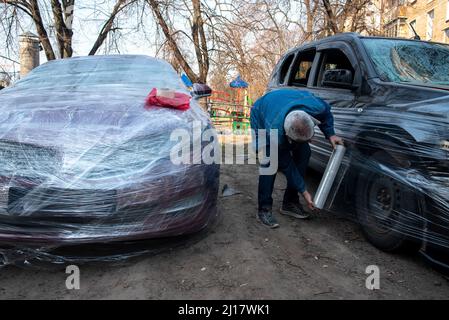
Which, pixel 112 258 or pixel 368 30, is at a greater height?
pixel 368 30

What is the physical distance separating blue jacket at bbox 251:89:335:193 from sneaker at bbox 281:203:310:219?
298mm

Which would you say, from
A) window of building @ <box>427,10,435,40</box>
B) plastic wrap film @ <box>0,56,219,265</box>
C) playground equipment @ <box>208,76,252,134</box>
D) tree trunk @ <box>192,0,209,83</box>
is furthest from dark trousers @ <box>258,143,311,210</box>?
window of building @ <box>427,10,435,40</box>

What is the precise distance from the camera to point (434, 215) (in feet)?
6.88

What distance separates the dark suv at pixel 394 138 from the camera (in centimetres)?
211

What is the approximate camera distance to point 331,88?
11.5 ft

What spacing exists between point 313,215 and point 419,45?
5.75 ft

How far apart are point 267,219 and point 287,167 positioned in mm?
433

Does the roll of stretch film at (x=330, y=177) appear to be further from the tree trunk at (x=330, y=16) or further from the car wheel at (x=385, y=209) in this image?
the tree trunk at (x=330, y=16)

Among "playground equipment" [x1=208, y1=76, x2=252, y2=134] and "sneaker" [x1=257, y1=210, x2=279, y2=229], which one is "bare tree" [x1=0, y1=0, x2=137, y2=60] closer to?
"playground equipment" [x1=208, y1=76, x2=252, y2=134]

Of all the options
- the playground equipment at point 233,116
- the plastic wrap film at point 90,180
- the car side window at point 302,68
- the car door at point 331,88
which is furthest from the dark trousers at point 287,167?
the playground equipment at point 233,116

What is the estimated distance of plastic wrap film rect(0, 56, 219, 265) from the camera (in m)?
2.10

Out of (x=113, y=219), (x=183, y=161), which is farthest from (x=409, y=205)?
(x=113, y=219)

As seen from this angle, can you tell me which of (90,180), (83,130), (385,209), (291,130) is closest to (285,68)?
(291,130)
